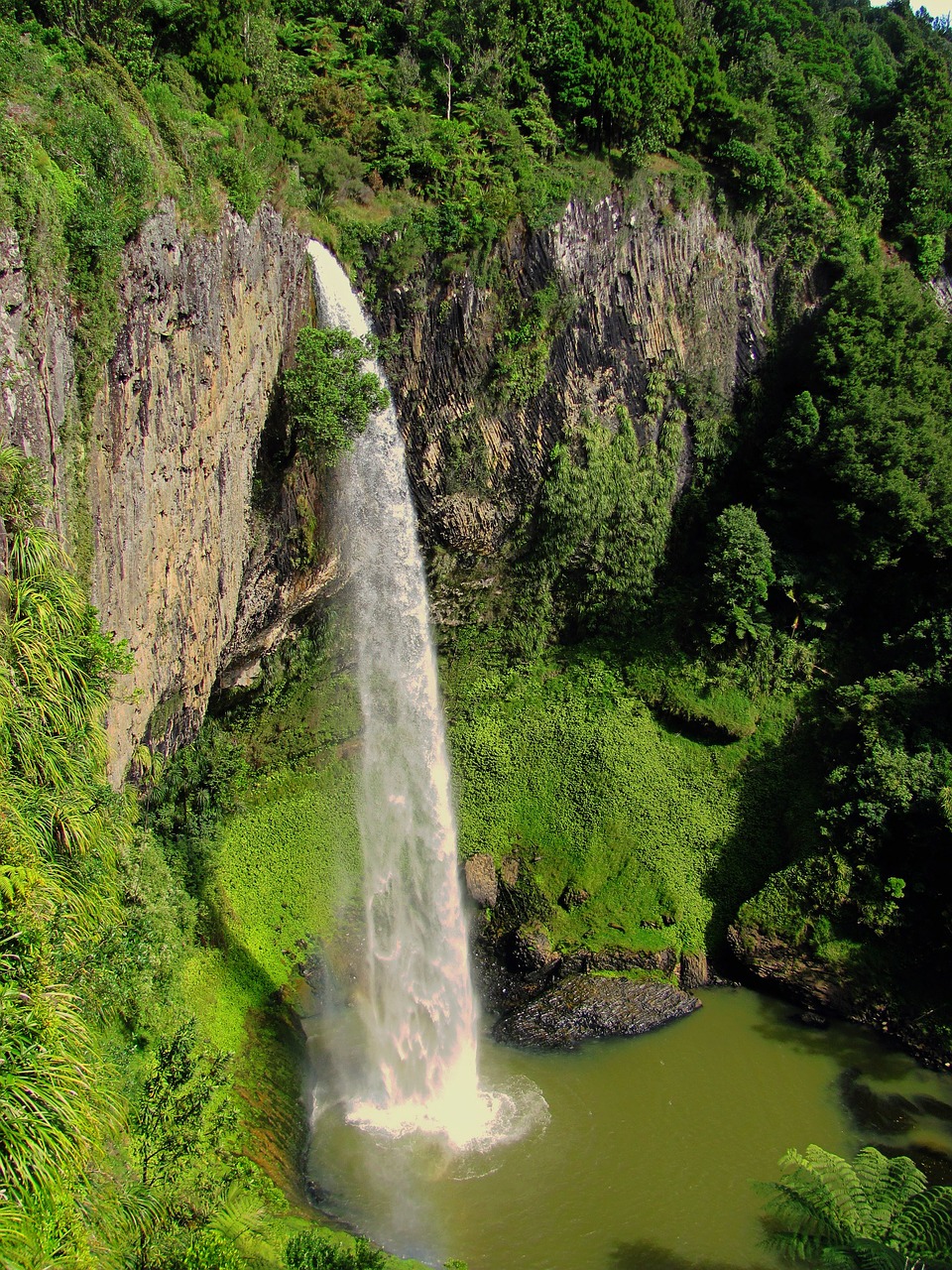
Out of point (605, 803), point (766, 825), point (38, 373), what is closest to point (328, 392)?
point (38, 373)

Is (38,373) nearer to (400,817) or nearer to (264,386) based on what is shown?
(264,386)

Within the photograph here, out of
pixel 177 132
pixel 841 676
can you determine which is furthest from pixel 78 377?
pixel 841 676

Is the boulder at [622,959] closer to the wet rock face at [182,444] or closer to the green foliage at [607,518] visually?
the green foliage at [607,518]

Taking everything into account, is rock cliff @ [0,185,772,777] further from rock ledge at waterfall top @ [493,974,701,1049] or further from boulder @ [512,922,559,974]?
rock ledge at waterfall top @ [493,974,701,1049]

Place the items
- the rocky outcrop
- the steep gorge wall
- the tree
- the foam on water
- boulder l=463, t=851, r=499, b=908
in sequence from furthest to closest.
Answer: the tree
boulder l=463, t=851, r=499, b=908
the foam on water
the steep gorge wall
the rocky outcrop

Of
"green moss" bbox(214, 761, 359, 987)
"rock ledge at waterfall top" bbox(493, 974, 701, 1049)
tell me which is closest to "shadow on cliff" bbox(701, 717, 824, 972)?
"rock ledge at waterfall top" bbox(493, 974, 701, 1049)
